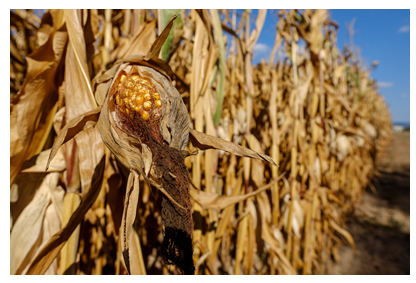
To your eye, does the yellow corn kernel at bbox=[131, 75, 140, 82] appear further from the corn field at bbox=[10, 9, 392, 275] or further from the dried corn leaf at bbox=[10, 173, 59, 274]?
the dried corn leaf at bbox=[10, 173, 59, 274]

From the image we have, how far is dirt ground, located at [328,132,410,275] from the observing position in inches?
78.7

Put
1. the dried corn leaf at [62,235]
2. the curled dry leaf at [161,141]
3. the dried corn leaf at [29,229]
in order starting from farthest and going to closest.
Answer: the dried corn leaf at [29,229], the dried corn leaf at [62,235], the curled dry leaf at [161,141]

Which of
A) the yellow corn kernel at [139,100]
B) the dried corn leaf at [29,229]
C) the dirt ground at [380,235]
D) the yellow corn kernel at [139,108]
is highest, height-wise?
the yellow corn kernel at [139,100]

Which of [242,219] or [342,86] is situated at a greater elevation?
[342,86]

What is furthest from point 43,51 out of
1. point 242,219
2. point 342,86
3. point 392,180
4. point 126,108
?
point 392,180

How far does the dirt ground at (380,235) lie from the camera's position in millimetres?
1998

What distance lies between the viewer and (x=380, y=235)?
259cm

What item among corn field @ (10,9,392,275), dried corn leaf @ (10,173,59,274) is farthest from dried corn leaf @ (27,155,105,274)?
dried corn leaf @ (10,173,59,274)

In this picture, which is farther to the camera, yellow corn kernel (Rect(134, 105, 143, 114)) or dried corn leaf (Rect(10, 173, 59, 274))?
dried corn leaf (Rect(10, 173, 59, 274))

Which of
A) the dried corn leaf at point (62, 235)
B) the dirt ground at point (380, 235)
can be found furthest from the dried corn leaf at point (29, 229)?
the dirt ground at point (380, 235)

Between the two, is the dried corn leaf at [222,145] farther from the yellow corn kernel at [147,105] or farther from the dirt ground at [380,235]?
the dirt ground at [380,235]

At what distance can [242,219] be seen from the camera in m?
0.96
